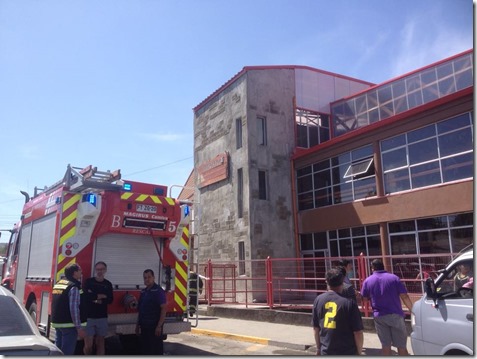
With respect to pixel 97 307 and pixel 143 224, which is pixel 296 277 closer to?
pixel 143 224

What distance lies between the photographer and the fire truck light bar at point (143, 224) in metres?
8.01

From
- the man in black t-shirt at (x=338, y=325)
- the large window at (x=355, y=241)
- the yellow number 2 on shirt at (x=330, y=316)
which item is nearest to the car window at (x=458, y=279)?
the man in black t-shirt at (x=338, y=325)

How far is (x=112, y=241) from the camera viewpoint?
8.12 meters

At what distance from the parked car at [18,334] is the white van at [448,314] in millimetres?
4245

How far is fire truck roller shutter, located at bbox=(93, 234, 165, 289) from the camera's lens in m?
8.02

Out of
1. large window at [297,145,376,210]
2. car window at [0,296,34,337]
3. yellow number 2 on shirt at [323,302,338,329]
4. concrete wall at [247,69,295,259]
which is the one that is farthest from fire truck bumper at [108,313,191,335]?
large window at [297,145,376,210]

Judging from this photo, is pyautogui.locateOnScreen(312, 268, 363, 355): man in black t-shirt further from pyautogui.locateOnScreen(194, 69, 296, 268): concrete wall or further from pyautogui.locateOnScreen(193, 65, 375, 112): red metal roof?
pyautogui.locateOnScreen(193, 65, 375, 112): red metal roof

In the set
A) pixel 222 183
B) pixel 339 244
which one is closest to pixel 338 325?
pixel 339 244

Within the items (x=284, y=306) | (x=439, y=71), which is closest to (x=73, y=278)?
(x=284, y=306)

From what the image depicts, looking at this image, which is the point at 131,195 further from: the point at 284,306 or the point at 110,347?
the point at 284,306

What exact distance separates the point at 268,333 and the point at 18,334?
753 centimetres

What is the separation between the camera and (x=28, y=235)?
30.8ft

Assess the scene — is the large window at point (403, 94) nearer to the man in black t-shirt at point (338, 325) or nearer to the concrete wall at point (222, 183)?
the concrete wall at point (222, 183)

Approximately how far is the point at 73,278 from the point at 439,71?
59.3 feet
